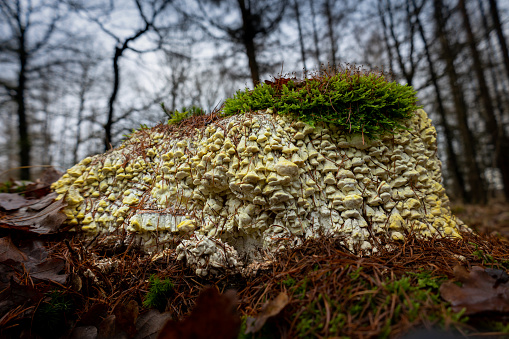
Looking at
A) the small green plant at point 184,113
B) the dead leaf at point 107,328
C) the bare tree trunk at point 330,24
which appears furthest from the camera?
the bare tree trunk at point 330,24

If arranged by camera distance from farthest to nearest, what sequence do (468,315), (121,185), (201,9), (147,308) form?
(201,9) < (121,185) < (147,308) < (468,315)

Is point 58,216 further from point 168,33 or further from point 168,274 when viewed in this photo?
point 168,33

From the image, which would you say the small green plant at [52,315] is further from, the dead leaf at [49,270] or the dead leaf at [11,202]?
the dead leaf at [11,202]

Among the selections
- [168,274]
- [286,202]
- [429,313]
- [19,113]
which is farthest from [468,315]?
[19,113]

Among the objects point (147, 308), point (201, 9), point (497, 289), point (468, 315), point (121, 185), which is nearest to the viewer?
point (468, 315)

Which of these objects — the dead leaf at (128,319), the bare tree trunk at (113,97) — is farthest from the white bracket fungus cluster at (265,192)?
the bare tree trunk at (113,97)

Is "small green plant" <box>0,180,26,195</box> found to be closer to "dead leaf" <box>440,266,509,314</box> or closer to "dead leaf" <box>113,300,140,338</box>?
"dead leaf" <box>113,300,140,338</box>
